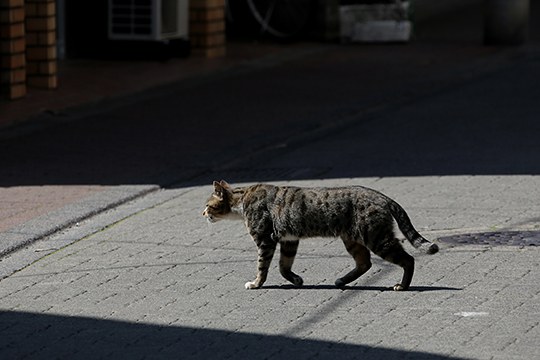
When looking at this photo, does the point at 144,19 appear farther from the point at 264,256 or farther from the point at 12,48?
the point at 264,256

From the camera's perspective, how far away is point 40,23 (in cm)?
1670

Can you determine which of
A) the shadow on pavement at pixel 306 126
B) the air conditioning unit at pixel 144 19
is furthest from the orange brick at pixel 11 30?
the air conditioning unit at pixel 144 19

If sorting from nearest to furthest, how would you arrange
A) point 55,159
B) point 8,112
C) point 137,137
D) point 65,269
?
point 65,269, point 55,159, point 137,137, point 8,112

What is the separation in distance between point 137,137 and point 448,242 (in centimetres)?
521

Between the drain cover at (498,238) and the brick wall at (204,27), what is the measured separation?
10.7 meters

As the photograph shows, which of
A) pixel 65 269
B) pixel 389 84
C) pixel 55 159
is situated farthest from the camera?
pixel 389 84

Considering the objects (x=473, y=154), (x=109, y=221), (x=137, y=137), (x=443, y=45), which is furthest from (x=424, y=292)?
(x=443, y=45)

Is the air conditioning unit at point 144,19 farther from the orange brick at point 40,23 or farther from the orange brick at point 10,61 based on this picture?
the orange brick at point 10,61

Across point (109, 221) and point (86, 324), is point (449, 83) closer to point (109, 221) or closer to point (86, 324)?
point (109, 221)

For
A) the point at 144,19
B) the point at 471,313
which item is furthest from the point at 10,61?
the point at 471,313

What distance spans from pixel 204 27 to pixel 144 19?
3.62ft

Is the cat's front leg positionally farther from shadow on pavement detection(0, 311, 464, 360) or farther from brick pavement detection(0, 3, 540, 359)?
shadow on pavement detection(0, 311, 464, 360)

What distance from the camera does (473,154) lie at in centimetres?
1326

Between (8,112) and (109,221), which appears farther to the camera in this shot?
(8,112)
